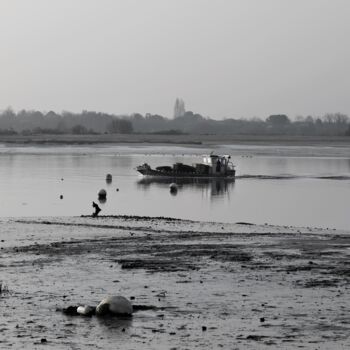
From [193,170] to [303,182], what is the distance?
1105 centimetres

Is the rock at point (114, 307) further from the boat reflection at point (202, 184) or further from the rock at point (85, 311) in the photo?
the boat reflection at point (202, 184)

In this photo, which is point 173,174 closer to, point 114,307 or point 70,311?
point 70,311

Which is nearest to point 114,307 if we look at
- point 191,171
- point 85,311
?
point 85,311

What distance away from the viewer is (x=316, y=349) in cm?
1388

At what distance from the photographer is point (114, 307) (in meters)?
15.9

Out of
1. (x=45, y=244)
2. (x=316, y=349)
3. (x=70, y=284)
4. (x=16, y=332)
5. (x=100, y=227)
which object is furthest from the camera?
Result: (x=100, y=227)

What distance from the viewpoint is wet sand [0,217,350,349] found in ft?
48.1

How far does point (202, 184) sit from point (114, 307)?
4825cm

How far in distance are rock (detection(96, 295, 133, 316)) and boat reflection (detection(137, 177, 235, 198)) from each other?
35689 mm

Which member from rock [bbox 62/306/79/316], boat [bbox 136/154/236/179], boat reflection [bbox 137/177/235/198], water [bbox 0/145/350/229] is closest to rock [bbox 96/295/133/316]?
rock [bbox 62/306/79/316]

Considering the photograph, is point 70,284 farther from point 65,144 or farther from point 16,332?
point 65,144

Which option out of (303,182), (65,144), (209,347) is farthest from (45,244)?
(65,144)

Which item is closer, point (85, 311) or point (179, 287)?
point (85, 311)

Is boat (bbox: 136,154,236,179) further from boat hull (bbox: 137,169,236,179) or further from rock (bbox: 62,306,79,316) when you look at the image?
rock (bbox: 62,306,79,316)
